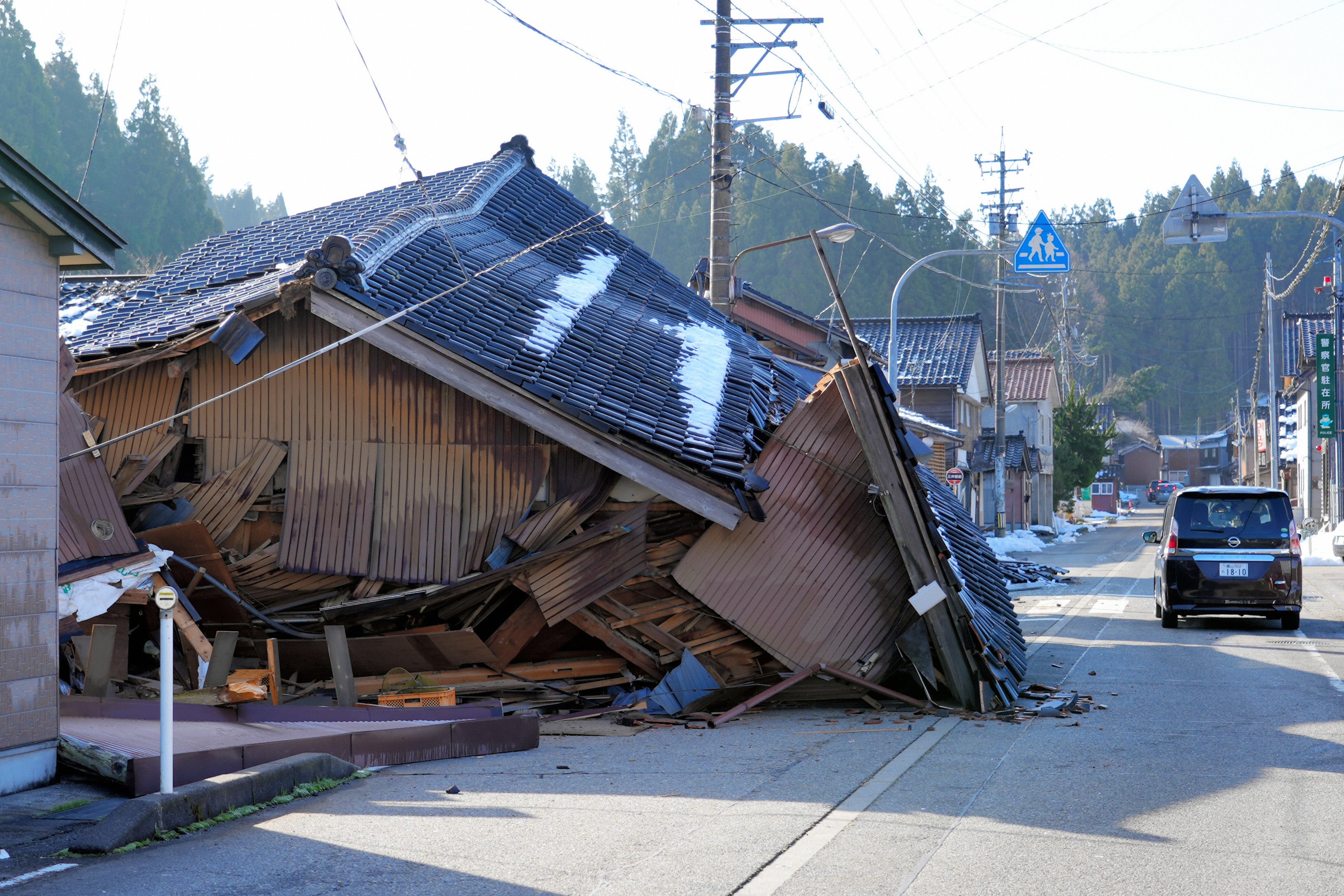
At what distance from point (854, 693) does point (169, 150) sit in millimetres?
55578

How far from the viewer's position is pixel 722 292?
704 inches

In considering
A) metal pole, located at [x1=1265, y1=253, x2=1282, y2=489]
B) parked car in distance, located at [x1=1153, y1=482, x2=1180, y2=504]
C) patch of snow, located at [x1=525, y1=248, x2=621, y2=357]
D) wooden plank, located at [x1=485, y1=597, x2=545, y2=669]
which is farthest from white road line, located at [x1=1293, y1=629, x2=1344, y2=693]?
parked car in distance, located at [x1=1153, y1=482, x2=1180, y2=504]

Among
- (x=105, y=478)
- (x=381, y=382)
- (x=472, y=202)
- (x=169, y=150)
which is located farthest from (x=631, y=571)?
(x=169, y=150)

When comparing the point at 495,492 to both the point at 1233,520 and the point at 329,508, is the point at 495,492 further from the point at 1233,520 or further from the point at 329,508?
the point at 1233,520

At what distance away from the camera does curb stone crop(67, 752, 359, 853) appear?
5.46 meters

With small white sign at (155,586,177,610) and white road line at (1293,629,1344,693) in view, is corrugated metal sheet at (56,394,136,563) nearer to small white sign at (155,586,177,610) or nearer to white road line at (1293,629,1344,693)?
small white sign at (155,586,177,610)

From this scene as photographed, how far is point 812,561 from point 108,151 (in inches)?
2045

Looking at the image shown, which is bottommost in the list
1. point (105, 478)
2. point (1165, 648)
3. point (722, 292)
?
point (1165, 648)

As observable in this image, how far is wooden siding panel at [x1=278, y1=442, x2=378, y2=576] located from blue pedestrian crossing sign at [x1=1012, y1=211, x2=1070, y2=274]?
1563cm

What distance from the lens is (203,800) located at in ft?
19.6

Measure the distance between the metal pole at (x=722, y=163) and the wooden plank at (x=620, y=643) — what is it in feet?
28.0

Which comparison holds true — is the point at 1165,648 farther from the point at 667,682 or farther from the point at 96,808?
the point at 96,808

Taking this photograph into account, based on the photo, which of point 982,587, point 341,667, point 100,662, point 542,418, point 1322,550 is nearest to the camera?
point 100,662

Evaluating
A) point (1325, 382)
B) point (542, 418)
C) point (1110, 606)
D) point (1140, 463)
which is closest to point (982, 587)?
point (542, 418)
